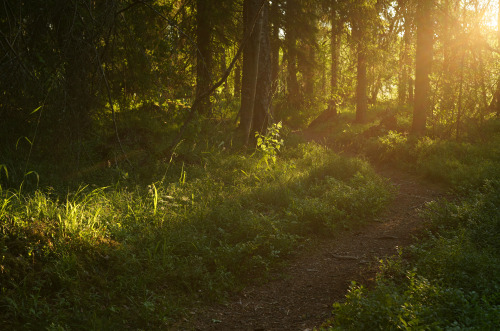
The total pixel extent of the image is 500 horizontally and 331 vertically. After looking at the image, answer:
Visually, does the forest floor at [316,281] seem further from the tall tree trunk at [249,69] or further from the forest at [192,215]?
the tall tree trunk at [249,69]

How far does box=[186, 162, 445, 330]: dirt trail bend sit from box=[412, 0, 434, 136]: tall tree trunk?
5998 mm

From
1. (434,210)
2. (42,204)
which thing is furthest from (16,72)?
(434,210)

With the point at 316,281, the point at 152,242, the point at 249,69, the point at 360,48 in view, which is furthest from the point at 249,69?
the point at 316,281

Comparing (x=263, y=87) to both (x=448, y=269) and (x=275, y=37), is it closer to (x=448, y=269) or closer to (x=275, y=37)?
(x=275, y=37)

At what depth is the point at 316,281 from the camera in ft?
16.9

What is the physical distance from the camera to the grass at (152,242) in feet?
13.0

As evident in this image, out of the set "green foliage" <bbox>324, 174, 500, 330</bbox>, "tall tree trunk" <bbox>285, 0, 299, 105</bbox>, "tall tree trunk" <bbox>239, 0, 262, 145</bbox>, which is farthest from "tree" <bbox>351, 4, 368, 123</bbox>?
"green foliage" <bbox>324, 174, 500, 330</bbox>

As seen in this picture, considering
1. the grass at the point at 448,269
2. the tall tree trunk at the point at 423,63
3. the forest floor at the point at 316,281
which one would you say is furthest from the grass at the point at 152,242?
the tall tree trunk at the point at 423,63

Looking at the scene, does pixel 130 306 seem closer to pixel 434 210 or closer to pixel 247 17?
pixel 434 210

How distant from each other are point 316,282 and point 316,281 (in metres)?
0.02

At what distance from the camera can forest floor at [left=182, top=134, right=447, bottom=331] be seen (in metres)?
4.26

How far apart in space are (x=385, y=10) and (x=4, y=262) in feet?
45.8

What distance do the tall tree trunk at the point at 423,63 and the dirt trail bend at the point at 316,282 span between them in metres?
6.00

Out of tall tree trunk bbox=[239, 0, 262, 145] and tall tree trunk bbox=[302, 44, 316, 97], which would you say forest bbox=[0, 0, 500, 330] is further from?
tall tree trunk bbox=[302, 44, 316, 97]
